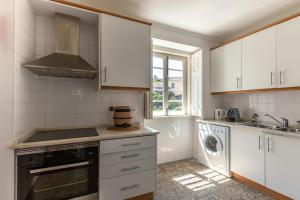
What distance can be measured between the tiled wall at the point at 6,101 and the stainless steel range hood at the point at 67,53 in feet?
1.09

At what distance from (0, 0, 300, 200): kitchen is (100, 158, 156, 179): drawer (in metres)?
0.01

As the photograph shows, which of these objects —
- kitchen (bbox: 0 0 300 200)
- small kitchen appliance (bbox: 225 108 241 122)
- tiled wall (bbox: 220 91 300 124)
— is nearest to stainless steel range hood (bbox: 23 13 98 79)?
kitchen (bbox: 0 0 300 200)

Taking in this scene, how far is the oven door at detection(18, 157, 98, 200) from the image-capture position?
50.2 inches

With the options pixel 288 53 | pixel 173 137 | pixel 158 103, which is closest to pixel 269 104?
pixel 288 53

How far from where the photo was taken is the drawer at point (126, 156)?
158 cm

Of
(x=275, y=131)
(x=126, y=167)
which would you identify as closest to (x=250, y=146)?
(x=275, y=131)

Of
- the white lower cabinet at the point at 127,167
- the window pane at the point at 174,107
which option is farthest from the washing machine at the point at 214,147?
the white lower cabinet at the point at 127,167

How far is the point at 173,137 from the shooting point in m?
2.99

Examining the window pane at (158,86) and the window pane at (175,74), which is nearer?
the window pane at (158,86)

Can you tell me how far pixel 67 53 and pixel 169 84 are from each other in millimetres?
1863

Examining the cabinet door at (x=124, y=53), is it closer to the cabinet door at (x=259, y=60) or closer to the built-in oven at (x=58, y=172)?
the built-in oven at (x=58, y=172)

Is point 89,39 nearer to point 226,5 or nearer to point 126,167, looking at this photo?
point 126,167

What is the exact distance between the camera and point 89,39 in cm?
208

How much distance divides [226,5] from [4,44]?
240 cm
